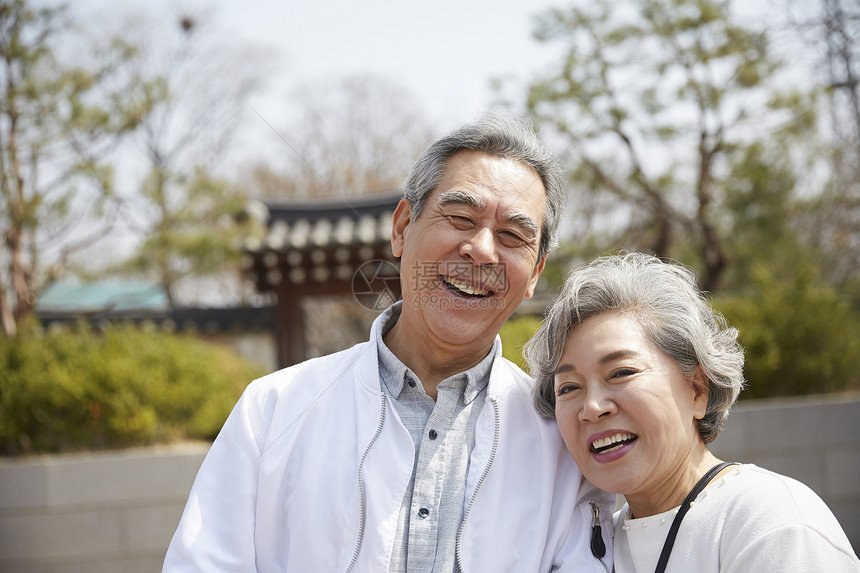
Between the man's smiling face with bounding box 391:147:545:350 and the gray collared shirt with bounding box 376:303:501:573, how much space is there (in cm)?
13

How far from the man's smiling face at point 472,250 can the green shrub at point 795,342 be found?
4.38m

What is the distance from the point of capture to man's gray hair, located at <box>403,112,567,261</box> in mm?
2195

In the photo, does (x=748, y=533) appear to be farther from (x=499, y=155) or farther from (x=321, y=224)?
(x=321, y=224)

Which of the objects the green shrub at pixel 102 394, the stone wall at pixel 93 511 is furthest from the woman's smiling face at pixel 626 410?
the green shrub at pixel 102 394

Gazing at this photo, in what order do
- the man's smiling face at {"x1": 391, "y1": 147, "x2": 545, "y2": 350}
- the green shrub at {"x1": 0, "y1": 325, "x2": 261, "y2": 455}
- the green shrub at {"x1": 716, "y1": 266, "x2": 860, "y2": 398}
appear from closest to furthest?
the man's smiling face at {"x1": 391, "y1": 147, "x2": 545, "y2": 350} → the green shrub at {"x1": 0, "y1": 325, "x2": 261, "y2": 455} → the green shrub at {"x1": 716, "y1": 266, "x2": 860, "y2": 398}

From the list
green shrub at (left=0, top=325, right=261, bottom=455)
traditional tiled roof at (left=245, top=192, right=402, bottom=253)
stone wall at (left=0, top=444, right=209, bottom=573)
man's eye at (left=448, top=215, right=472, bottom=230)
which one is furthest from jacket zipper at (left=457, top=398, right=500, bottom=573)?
traditional tiled roof at (left=245, top=192, right=402, bottom=253)

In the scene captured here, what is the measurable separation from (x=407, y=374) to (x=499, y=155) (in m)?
0.71

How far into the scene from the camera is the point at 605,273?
82.5 inches

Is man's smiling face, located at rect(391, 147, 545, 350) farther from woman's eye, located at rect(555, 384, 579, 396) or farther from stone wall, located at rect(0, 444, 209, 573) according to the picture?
stone wall, located at rect(0, 444, 209, 573)

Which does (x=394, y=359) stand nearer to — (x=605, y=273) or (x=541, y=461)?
(x=541, y=461)

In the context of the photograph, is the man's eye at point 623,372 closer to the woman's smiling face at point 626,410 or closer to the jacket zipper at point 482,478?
the woman's smiling face at point 626,410

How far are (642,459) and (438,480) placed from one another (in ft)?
1.77

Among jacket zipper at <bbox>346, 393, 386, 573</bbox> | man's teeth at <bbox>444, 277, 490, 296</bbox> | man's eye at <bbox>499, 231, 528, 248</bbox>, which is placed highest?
man's eye at <bbox>499, 231, 528, 248</bbox>

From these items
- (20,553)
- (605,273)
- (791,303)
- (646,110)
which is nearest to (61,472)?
(20,553)
